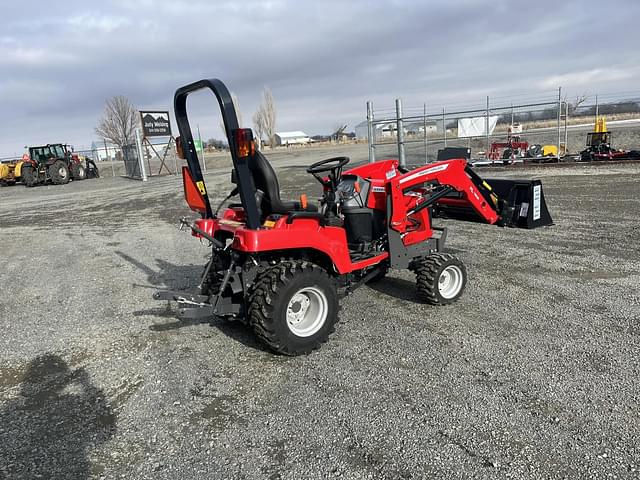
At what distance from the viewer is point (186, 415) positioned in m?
3.03

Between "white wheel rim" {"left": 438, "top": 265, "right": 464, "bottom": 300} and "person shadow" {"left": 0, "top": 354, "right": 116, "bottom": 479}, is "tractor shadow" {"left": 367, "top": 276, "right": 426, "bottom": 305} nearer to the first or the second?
"white wheel rim" {"left": 438, "top": 265, "right": 464, "bottom": 300}

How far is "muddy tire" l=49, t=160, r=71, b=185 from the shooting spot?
939 inches

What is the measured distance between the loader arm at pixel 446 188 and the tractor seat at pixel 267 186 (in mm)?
1067

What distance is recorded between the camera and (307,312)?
389 cm

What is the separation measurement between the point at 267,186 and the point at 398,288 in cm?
219

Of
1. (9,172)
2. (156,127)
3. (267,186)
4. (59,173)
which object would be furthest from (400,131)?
(9,172)

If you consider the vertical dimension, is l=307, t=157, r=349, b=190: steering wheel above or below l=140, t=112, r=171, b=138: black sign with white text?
below

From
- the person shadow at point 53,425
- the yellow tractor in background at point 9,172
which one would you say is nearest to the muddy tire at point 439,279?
the person shadow at point 53,425

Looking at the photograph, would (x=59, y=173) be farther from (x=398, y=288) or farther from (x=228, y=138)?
(x=228, y=138)

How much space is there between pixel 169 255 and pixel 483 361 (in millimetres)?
5333

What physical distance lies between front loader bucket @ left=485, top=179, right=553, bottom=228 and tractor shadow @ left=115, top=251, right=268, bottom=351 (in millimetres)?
3171

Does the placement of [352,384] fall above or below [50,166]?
below

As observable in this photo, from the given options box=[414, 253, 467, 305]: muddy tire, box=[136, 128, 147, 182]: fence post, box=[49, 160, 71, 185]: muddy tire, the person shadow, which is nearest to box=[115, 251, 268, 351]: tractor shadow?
the person shadow

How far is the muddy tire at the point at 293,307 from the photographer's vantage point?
11.5ft
